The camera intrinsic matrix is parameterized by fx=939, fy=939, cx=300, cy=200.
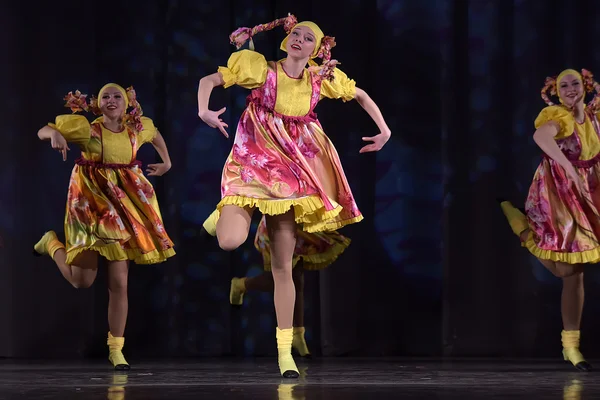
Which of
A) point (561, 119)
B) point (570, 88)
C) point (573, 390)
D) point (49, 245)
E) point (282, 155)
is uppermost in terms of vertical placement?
point (570, 88)

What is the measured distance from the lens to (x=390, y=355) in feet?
17.0

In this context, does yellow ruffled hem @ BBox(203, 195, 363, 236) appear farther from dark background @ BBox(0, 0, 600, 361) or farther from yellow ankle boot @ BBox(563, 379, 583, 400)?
dark background @ BBox(0, 0, 600, 361)

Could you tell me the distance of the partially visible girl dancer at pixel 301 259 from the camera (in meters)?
4.89

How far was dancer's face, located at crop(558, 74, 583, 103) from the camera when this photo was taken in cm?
421

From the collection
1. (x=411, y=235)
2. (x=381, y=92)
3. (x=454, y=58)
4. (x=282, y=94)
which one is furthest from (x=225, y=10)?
(x=282, y=94)

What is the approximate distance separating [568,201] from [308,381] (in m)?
1.56

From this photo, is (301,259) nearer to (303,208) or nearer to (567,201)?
(567,201)

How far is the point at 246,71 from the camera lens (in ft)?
11.3

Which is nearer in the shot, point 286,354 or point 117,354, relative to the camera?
point 286,354

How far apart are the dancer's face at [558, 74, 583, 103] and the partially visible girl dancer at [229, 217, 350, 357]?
1359 millimetres

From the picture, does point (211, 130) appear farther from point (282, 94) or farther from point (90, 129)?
point (282, 94)

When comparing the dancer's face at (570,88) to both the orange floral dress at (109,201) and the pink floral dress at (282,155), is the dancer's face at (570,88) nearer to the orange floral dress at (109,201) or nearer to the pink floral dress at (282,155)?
the pink floral dress at (282,155)

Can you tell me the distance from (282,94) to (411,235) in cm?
196

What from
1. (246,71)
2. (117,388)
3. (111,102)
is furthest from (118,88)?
(117,388)
